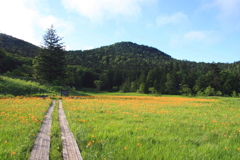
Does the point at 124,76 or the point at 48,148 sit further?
the point at 124,76

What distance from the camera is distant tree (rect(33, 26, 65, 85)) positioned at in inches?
1436

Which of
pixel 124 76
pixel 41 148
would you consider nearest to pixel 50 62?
pixel 41 148

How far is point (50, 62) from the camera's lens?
37.2m

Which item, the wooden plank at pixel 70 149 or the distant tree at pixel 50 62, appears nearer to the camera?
the wooden plank at pixel 70 149

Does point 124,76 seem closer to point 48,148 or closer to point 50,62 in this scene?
point 50,62

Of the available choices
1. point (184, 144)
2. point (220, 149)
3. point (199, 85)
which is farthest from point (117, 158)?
point (199, 85)

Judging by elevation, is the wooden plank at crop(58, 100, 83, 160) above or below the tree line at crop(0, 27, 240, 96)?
below

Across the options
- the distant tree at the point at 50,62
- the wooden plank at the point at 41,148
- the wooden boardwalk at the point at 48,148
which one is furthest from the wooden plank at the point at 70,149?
the distant tree at the point at 50,62

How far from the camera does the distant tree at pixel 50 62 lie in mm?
36469

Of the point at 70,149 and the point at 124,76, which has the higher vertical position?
the point at 124,76

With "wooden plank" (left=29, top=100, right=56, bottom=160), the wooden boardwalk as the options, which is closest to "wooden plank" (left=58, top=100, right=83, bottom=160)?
the wooden boardwalk

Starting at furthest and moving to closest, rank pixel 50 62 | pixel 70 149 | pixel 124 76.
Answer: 1. pixel 124 76
2. pixel 50 62
3. pixel 70 149

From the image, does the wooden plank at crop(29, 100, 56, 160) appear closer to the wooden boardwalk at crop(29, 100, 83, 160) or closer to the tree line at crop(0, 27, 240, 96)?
the wooden boardwalk at crop(29, 100, 83, 160)

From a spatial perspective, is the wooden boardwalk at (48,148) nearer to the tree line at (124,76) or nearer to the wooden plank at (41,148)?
the wooden plank at (41,148)
